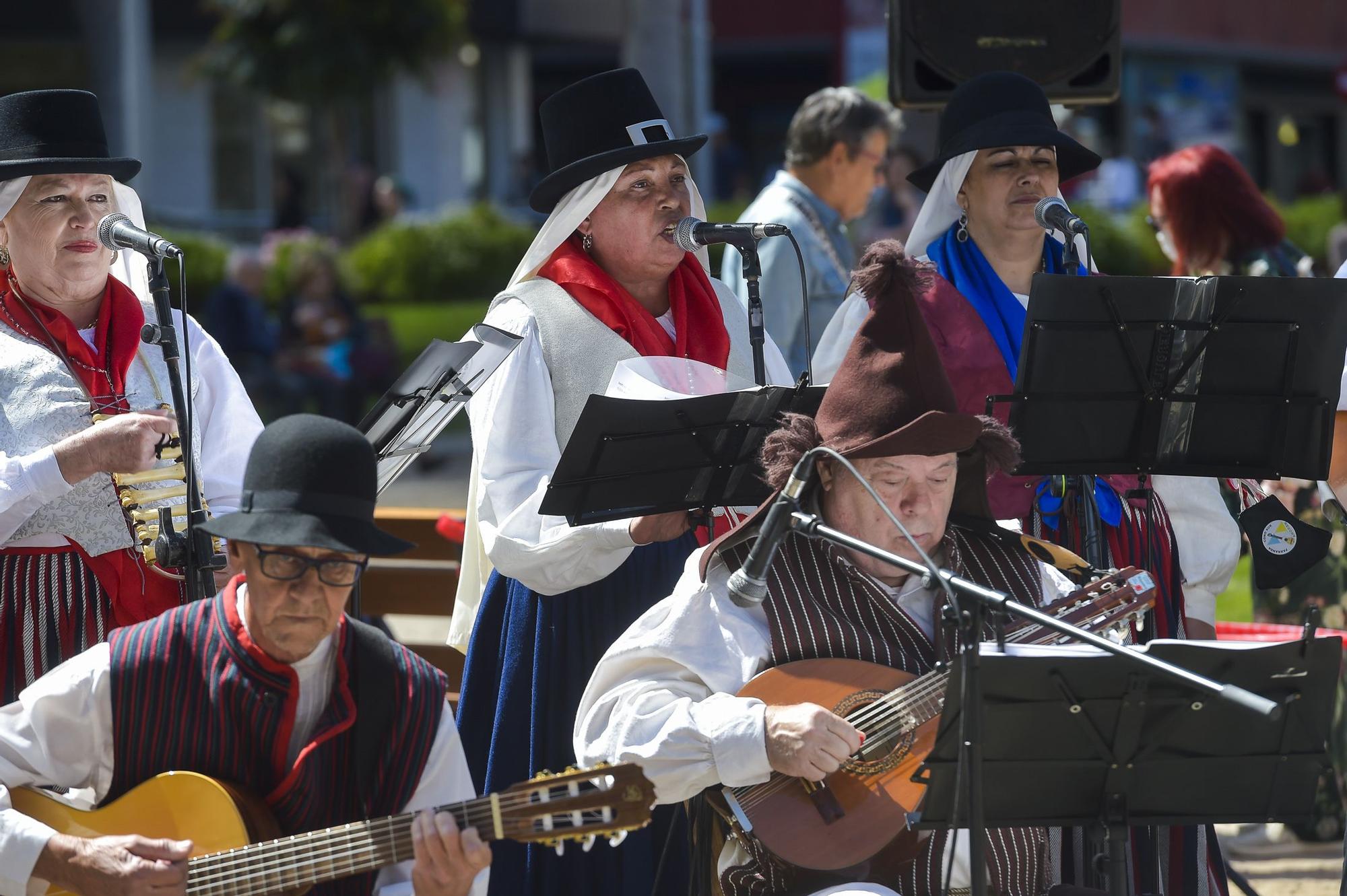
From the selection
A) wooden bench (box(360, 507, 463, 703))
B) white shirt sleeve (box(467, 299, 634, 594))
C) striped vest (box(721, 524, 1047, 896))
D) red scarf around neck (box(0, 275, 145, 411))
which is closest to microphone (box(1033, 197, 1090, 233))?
striped vest (box(721, 524, 1047, 896))

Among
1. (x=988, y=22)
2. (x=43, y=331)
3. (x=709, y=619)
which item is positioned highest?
(x=988, y=22)

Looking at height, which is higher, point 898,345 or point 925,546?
point 898,345

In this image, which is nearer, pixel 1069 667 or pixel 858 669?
pixel 1069 667

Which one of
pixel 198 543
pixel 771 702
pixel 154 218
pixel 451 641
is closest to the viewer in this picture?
pixel 771 702

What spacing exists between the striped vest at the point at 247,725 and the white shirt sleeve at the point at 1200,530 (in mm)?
2196

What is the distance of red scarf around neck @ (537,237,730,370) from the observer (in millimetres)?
4172

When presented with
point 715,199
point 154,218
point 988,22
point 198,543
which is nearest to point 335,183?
point 154,218

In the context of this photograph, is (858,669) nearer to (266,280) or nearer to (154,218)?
(266,280)

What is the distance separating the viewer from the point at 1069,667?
9.55 ft

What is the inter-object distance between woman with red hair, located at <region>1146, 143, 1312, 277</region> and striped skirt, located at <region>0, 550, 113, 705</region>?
11.0 ft

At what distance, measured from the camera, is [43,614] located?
3891mm

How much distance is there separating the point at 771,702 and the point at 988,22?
2957mm

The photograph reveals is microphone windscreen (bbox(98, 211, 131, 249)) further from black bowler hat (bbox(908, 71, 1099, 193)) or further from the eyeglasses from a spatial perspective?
black bowler hat (bbox(908, 71, 1099, 193))

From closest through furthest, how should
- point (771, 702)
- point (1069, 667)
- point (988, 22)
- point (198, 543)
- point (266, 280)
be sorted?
point (1069, 667) < point (771, 702) < point (198, 543) < point (988, 22) < point (266, 280)
